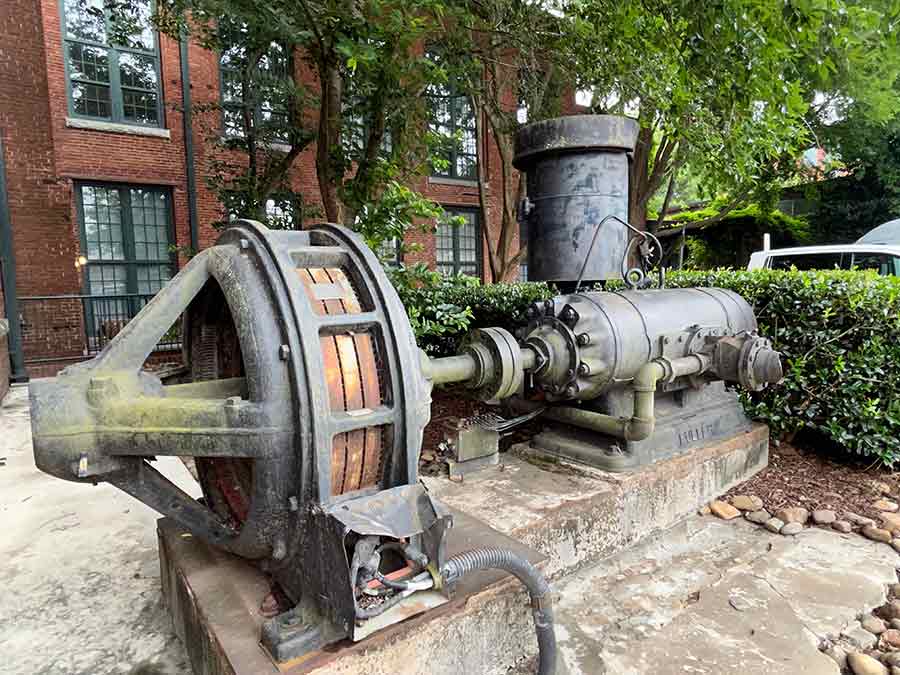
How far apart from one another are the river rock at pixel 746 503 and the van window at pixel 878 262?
22.9 ft

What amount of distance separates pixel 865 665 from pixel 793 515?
147 cm

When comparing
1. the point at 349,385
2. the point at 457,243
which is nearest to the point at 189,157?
the point at 457,243

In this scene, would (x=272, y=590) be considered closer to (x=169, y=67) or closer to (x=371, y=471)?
(x=371, y=471)

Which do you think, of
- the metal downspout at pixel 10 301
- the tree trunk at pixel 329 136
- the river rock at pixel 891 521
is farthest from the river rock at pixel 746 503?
the metal downspout at pixel 10 301

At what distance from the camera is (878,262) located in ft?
29.9

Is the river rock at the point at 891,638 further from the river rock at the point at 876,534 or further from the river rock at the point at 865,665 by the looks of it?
the river rock at the point at 876,534

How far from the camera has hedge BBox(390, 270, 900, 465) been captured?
13.8 feet

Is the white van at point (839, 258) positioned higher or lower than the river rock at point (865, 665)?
higher

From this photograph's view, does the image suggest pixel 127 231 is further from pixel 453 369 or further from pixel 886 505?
pixel 886 505

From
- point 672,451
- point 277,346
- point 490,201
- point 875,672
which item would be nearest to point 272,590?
point 277,346

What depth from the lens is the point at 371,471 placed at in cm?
182

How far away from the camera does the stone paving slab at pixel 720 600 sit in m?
2.39

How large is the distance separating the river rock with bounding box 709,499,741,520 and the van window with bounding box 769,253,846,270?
723 centimetres

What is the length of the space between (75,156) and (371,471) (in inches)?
521
